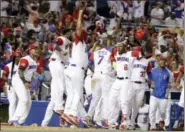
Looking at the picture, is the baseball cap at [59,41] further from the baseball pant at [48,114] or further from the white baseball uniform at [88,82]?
the white baseball uniform at [88,82]

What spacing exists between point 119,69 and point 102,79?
31.4 inches

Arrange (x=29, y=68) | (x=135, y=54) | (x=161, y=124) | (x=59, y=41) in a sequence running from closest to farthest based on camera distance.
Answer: (x=59, y=41), (x=135, y=54), (x=29, y=68), (x=161, y=124)

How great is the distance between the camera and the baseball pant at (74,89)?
15.4 metres

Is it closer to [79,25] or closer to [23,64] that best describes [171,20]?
[23,64]


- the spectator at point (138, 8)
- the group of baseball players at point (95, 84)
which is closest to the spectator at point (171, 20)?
the spectator at point (138, 8)

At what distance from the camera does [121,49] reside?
53.0 ft

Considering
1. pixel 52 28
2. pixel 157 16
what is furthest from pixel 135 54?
pixel 157 16

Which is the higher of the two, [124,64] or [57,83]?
[124,64]

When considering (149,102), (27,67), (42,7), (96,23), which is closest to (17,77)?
(27,67)

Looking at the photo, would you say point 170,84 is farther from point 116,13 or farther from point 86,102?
point 116,13

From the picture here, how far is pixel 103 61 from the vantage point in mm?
16875

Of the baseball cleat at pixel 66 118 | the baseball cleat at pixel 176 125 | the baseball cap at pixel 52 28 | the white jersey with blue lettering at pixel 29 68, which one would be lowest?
the baseball cleat at pixel 176 125

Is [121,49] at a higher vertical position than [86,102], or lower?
higher

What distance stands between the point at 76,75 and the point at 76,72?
0.06 meters
